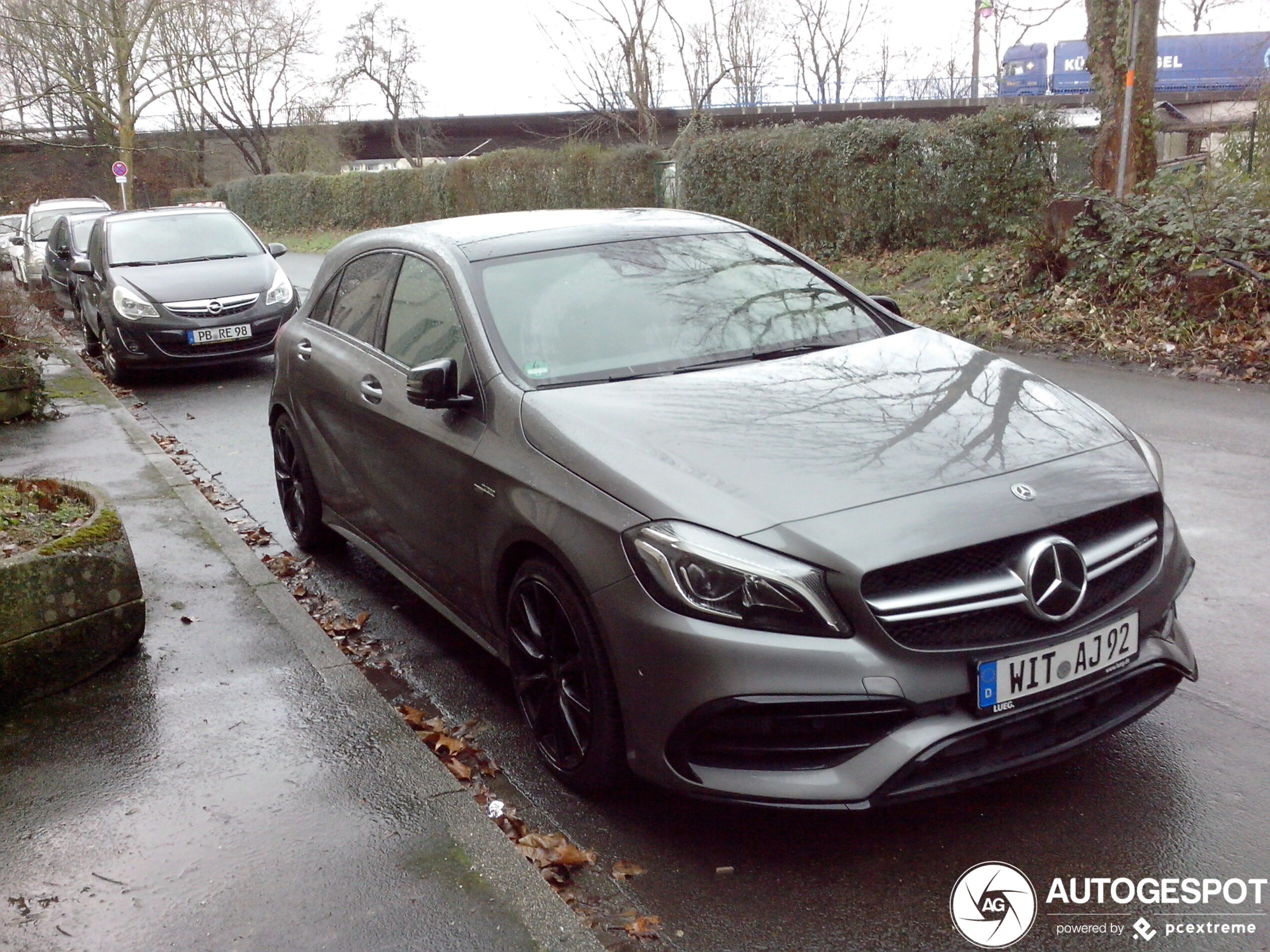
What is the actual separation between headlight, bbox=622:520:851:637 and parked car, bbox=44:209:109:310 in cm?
1576

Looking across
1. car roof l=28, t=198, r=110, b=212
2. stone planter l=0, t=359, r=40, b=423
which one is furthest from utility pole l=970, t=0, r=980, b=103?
stone planter l=0, t=359, r=40, b=423

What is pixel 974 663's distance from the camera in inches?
115

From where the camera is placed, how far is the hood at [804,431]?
3.16 m

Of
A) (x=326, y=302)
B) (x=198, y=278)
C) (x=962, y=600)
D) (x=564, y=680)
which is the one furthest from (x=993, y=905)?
(x=198, y=278)

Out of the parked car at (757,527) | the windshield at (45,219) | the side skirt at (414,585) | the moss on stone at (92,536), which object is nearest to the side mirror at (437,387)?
the parked car at (757,527)

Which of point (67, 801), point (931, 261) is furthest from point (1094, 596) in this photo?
point (931, 261)

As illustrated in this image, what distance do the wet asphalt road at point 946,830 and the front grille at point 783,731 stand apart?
1.02ft

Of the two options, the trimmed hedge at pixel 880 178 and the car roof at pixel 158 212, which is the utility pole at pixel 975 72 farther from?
the car roof at pixel 158 212

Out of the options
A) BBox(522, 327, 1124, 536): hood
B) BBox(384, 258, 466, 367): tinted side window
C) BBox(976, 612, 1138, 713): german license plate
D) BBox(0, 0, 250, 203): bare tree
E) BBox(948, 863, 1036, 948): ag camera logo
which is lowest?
BBox(948, 863, 1036, 948): ag camera logo

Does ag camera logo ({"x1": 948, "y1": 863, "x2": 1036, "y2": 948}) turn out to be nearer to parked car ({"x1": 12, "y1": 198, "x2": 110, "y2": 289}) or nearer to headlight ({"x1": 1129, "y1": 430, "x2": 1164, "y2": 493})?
headlight ({"x1": 1129, "y1": 430, "x2": 1164, "y2": 493})

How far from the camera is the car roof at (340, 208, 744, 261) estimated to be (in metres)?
4.68

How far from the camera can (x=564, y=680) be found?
3.57 metres

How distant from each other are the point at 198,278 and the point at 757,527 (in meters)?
10.7

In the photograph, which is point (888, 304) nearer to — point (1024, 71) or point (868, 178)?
point (868, 178)
